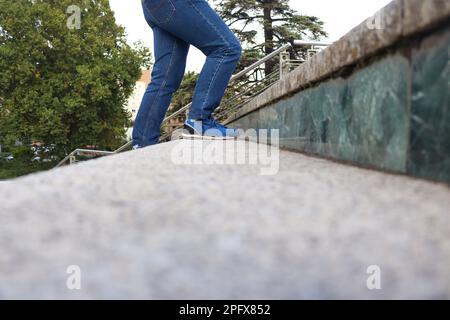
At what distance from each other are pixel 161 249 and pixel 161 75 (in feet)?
7.70

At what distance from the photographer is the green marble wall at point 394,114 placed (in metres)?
0.93

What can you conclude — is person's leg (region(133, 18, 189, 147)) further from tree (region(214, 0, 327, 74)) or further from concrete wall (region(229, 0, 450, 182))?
tree (region(214, 0, 327, 74))

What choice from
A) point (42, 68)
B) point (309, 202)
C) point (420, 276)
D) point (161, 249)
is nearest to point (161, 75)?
point (309, 202)

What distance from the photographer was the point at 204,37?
8.56 feet

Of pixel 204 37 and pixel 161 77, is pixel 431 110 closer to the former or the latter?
pixel 204 37

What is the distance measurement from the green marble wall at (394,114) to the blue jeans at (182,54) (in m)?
1.09

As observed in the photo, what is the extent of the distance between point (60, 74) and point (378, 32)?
55.7 feet

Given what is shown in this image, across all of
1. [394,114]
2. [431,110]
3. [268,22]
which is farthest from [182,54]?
[268,22]

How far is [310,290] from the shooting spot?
0.52 metres

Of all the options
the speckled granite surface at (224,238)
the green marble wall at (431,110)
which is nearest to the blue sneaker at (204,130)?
the speckled granite surface at (224,238)

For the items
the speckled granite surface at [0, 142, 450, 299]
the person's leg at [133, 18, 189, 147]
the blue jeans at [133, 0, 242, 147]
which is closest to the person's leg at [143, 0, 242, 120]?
the blue jeans at [133, 0, 242, 147]

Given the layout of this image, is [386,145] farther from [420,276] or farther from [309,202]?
[420,276]

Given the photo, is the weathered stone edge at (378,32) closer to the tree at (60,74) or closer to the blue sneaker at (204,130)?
the blue sneaker at (204,130)

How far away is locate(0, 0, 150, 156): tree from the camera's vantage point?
1557 cm
